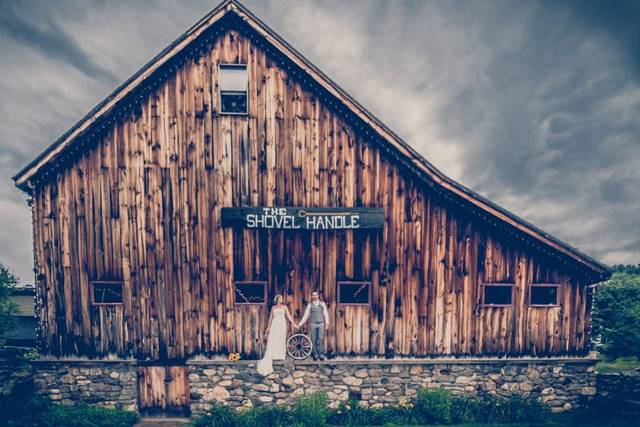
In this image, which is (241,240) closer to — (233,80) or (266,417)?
(233,80)

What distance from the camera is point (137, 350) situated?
9.91m

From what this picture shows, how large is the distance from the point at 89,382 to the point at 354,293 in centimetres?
928

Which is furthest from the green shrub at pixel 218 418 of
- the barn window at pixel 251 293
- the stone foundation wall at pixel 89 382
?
the barn window at pixel 251 293

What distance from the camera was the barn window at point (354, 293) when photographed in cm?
1016

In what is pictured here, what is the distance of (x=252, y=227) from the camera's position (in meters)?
9.80

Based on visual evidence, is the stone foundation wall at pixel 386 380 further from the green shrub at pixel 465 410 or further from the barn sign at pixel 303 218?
the barn sign at pixel 303 218

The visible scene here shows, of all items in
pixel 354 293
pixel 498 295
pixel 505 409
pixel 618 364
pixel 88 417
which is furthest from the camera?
pixel 618 364

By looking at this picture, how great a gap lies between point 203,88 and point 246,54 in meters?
1.81

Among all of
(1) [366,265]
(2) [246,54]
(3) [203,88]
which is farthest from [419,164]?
(3) [203,88]

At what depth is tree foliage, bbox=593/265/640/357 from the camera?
13.9 meters

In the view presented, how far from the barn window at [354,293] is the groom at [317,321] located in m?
0.73

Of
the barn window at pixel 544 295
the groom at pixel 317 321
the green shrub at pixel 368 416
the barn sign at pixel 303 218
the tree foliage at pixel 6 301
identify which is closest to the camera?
the green shrub at pixel 368 416

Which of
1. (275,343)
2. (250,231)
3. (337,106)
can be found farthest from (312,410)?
(337,106)

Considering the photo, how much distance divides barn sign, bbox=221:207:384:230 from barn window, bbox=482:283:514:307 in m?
4.53
